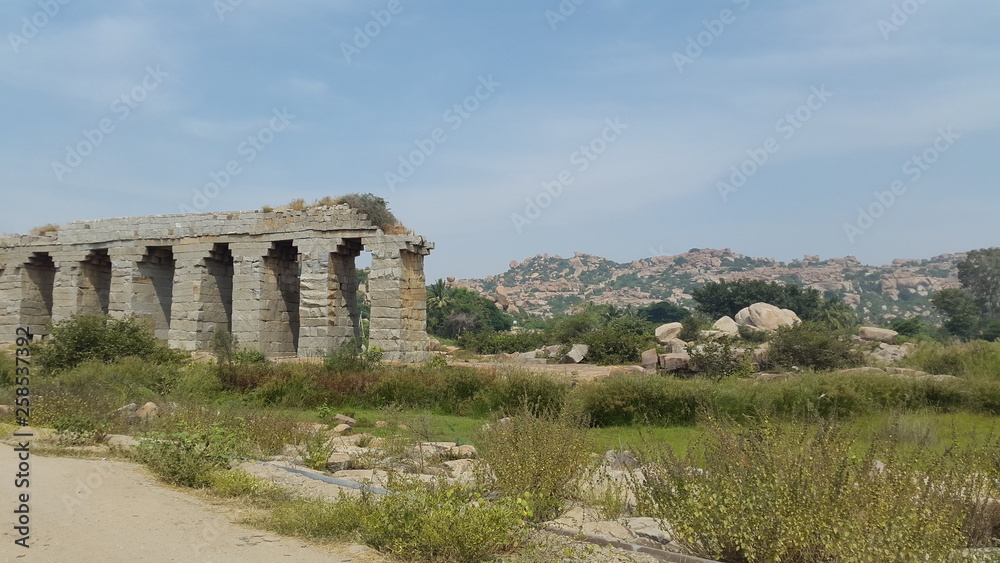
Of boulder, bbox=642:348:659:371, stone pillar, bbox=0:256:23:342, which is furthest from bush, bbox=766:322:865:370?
stone pillar, bbox=0:256:23:342

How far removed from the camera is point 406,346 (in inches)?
735

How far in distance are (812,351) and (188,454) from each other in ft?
56.1

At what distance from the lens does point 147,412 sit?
34.3ft


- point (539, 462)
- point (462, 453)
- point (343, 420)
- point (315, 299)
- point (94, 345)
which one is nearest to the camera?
point (539, 462)

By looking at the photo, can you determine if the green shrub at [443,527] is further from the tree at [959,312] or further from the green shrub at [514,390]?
the tree at [959,312]

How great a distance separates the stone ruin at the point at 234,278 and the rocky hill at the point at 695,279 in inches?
2401

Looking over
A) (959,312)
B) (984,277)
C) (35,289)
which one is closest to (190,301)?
(35,289)

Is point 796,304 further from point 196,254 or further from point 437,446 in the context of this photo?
point 437,446

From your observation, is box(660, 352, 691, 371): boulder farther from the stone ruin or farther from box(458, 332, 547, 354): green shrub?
box(458, 332, 547, 354): green shrub

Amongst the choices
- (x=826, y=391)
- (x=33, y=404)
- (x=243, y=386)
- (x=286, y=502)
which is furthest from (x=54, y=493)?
(x=826, y=391)

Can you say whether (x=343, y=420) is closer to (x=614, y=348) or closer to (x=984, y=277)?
(x=614, y=348)

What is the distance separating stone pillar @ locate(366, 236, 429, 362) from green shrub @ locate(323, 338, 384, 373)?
152 centimetres

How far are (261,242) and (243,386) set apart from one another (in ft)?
22.6

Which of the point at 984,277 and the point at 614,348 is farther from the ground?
the point at 984,277
